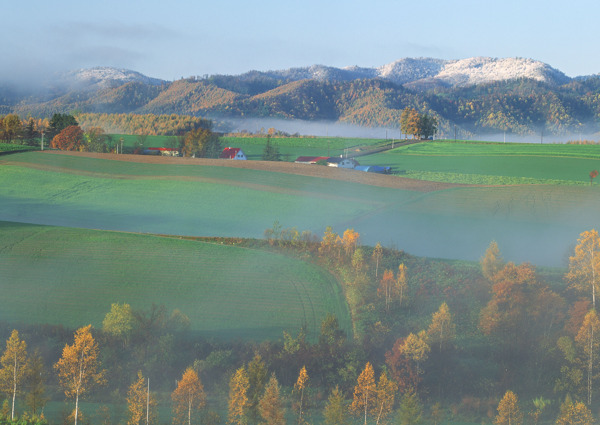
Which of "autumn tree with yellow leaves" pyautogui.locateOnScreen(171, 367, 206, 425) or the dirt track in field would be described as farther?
the dirt track in field

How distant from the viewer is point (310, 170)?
67.9 metres

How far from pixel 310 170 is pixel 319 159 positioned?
16.4 m

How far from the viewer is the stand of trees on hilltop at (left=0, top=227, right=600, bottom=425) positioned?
25781mm

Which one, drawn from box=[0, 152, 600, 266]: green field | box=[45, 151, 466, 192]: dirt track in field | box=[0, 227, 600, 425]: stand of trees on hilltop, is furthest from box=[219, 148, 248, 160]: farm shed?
box=[0, 227, 600, 425]: stand of trees on hilltop

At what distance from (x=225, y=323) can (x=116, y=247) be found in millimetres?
12266

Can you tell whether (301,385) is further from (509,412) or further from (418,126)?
(418,126)

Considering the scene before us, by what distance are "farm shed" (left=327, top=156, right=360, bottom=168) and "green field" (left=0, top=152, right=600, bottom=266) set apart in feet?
51.3

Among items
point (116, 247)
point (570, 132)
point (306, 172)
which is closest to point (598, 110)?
point (570, 132)

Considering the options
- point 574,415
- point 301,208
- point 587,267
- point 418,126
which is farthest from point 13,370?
point 418,126

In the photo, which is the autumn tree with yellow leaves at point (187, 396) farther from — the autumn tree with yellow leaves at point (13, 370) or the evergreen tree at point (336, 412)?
the autumn tree with yellow leaves at point (13, 370)

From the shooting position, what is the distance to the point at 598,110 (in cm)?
19088

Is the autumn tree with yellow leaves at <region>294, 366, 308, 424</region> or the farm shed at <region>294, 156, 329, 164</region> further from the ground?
the farm shed at <region>294, 156, 329, 164</region>

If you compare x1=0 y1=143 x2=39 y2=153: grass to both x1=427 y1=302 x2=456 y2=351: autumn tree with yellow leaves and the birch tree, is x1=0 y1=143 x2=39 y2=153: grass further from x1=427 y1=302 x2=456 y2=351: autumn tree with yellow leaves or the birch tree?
the birch tree

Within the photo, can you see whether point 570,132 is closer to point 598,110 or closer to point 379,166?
point 598,110
